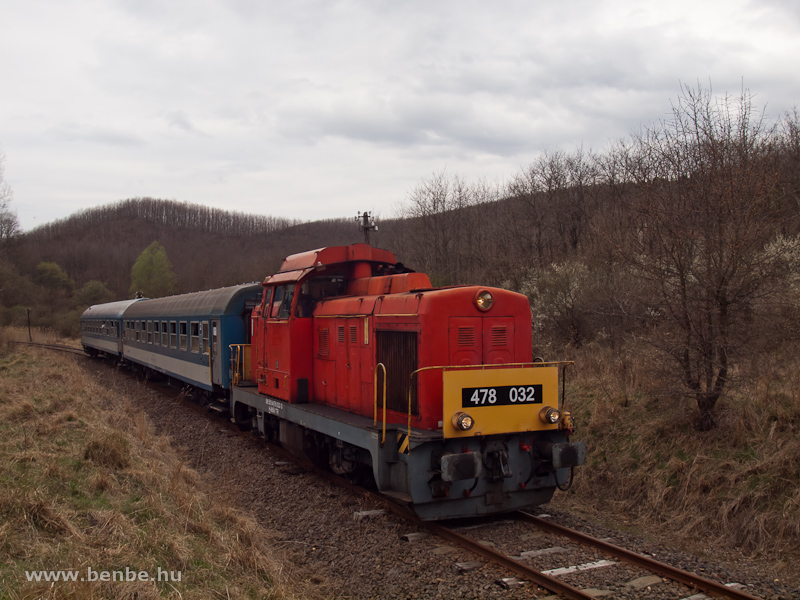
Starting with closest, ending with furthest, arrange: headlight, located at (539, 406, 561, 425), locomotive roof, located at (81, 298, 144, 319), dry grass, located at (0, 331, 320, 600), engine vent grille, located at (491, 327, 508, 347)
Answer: dry grass, located at (0, 331, 320, 600) → headlight, located at (539, 406, 561, 425) → engine vent grille, located at (491, 327, 508, 347) → locomotive roof, located at (81, 298, 144, 319)

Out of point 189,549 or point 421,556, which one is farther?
point 421,556

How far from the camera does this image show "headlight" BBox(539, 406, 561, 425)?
7086mm

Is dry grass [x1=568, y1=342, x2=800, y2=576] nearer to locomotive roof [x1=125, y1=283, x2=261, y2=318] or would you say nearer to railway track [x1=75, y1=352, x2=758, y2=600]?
railway track [x1=75, y1=352, x2=758, y2=600]

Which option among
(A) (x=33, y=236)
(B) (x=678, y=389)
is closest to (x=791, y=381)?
(B) (x=678, y=389)

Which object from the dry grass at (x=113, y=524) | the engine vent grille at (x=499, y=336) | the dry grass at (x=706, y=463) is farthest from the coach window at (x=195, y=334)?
the engine vent grille at (x=499, y=336)

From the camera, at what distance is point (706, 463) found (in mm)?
8133

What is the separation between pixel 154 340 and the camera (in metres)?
20.2

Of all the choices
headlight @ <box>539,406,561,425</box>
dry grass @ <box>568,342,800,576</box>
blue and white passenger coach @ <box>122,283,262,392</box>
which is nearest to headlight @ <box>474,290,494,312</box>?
headlight @ <box>539,406,561,425</box>

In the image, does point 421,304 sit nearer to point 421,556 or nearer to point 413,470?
point 413,470

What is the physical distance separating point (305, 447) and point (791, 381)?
7.84m

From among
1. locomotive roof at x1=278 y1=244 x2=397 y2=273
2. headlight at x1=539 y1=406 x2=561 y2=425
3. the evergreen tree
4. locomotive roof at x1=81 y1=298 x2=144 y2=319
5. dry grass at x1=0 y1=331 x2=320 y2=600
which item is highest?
the evergreen tree

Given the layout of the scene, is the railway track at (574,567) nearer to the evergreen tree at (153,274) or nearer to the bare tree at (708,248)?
the bare tree at (708,248)

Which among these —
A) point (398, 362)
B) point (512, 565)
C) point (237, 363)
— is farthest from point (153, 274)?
point (512, 565)

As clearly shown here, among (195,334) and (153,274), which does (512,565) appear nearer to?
(195,334)
